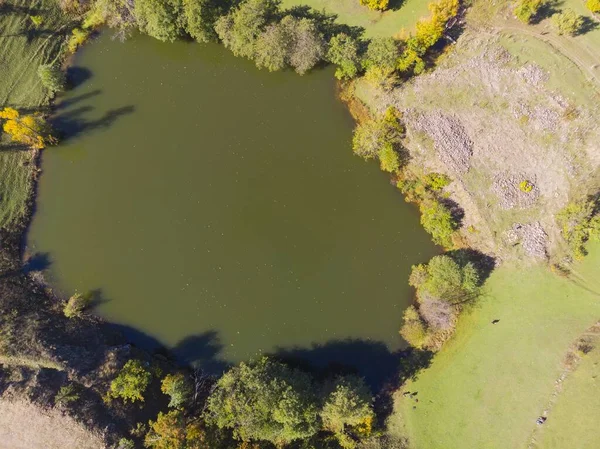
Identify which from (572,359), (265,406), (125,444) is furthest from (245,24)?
(572,359)

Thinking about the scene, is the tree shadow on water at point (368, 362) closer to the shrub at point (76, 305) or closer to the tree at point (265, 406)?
the tree at point (265, 406)

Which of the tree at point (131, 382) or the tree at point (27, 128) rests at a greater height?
the tree at point (27, 128)

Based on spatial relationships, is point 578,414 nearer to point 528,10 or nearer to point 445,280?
point 445,280

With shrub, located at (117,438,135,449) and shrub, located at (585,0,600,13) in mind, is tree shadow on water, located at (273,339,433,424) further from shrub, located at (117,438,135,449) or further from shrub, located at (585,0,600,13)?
shrub, located at (585,0,600,13)

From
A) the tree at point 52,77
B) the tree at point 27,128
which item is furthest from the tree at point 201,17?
the tree at point 27,128

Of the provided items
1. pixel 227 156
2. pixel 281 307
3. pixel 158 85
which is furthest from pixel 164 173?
pixel 281 307
